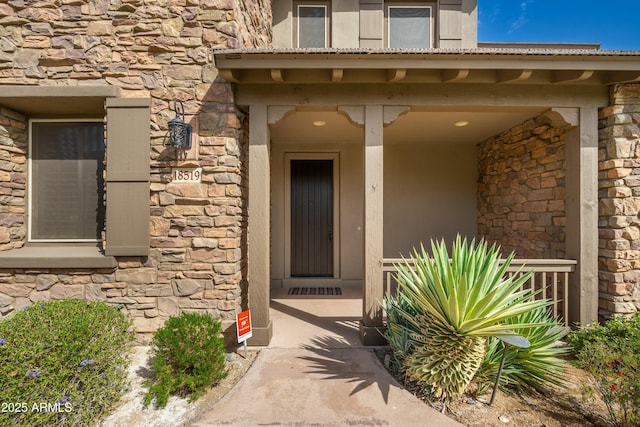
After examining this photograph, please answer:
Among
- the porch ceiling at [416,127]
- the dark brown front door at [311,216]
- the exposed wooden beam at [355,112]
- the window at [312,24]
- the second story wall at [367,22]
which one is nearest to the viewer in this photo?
the exposed wooden beam at [355,112]

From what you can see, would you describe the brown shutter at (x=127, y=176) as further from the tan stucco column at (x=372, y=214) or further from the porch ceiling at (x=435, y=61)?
the tan stucco column at (x=372, y=214)

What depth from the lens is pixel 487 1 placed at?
504cm

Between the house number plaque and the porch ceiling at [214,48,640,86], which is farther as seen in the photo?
the house number plaque

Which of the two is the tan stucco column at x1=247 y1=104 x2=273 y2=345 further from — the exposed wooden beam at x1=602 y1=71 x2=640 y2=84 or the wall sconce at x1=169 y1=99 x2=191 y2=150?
the exposed wooden beam at x1=602 y1=71 x2=640 y2=84

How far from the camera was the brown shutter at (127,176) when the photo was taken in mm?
3002

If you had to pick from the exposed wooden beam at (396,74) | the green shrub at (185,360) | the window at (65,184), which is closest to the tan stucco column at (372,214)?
the exposed wooden beam at (396,74)

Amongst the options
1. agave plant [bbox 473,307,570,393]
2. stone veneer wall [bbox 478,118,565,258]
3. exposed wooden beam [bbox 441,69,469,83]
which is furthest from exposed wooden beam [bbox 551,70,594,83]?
agave plant [bbox 473,307,570,393]

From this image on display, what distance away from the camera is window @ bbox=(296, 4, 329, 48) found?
16.2 feet

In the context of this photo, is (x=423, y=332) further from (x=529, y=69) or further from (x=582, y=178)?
(x=529, y=69)

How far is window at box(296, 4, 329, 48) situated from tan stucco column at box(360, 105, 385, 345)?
258cm

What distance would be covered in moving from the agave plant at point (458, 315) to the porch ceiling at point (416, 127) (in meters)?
1.91

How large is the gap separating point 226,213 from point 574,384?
353 cm

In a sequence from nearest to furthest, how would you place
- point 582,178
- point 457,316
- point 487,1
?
point 457,316 → point 582,178 → point 487,1

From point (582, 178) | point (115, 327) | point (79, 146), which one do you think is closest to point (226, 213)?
point (115, 327)
